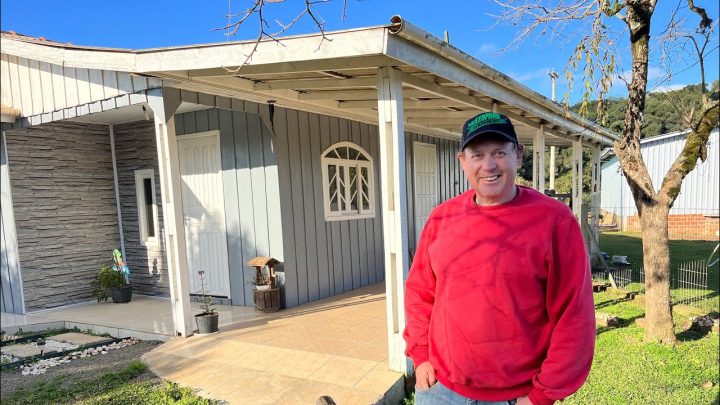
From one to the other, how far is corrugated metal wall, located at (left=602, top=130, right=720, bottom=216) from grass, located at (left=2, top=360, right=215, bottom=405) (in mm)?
16186

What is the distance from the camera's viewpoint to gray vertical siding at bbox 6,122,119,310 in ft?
17.8

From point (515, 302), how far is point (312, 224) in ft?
14.4

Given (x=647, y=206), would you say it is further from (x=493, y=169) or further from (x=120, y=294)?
(x=120, y=294)

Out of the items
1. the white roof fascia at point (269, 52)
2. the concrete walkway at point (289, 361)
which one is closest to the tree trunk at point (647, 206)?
the concrete walkway at point (289, 361)

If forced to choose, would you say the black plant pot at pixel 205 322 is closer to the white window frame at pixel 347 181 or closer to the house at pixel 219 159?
the house at pixel 219 159

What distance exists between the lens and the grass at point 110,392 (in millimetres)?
2957

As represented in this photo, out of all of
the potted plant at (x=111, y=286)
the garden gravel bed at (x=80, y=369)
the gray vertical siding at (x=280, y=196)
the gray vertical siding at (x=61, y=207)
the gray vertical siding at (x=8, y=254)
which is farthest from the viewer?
the potted plant at (x=111, y=286)

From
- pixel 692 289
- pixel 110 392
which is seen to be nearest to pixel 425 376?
pixel 110 392

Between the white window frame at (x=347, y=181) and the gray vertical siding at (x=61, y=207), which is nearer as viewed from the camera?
the gray vertical siding at (x=61, y=207)

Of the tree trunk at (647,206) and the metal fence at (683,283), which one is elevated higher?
the tree trunk at (647,206)

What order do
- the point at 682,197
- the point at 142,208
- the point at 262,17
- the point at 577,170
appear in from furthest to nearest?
the point at 682,197
the point at 577,170
the point at 142,208
the point at 262,17

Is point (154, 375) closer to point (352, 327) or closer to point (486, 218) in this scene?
point (352, 327)

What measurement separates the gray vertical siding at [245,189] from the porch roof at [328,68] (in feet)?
2.37

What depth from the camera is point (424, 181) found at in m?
8.08
